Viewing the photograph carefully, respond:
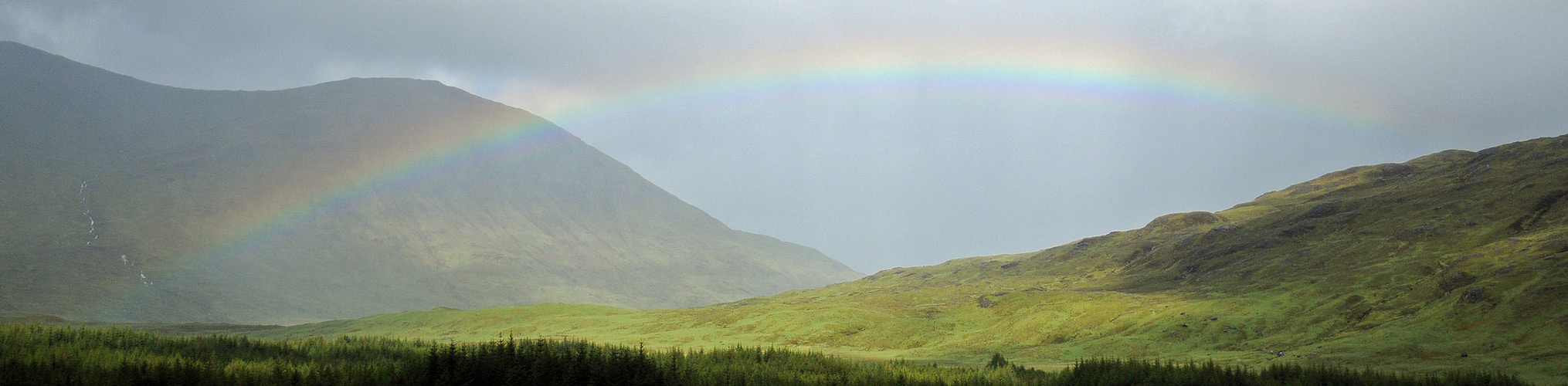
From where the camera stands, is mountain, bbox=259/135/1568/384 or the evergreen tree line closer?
the evergreen tree line

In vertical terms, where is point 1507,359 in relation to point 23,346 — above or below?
below

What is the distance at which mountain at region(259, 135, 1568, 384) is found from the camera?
133ft

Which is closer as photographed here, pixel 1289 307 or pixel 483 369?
pixel 483 369

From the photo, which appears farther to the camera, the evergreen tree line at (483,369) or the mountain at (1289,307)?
the mountain at (1289,307)

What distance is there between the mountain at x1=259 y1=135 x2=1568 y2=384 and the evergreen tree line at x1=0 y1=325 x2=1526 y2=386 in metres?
14.6

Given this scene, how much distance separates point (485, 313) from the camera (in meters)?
85.6

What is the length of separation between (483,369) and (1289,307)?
50.4 metres

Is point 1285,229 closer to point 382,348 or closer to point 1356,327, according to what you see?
point 1356,327

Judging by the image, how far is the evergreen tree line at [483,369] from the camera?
22.6m

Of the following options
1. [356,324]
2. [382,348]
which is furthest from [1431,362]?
[356,324]

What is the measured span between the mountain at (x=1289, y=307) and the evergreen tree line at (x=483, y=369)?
14.6m

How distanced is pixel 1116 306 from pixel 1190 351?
1344cm

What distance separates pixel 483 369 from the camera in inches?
955

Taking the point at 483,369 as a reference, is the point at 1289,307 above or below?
below
